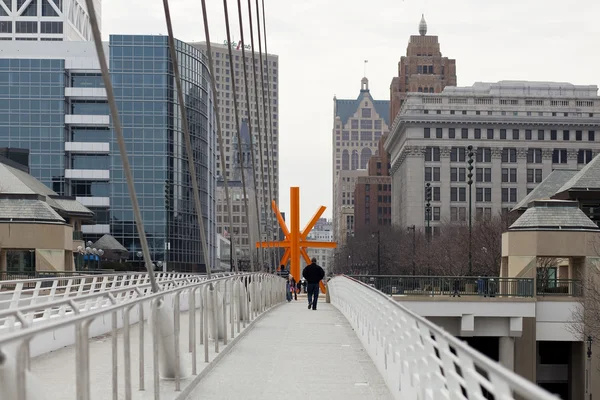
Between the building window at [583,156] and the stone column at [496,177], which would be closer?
the building window at [583,156]

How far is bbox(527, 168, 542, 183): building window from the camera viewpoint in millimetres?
146125

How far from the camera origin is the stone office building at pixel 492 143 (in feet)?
474

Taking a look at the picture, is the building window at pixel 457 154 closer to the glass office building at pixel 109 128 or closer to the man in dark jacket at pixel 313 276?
the glass office building at pixel 109 128

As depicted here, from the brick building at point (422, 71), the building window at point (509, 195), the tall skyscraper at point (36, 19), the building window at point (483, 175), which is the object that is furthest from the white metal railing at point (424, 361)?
the brick building at point (422, 71)

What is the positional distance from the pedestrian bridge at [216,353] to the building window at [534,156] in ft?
421

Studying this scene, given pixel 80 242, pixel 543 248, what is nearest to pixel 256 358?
pixel 543 248

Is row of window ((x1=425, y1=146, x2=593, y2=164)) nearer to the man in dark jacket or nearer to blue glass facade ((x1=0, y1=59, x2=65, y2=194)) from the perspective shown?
blue glass facade ((x1=0, y1=59, x2=65, y2=194))

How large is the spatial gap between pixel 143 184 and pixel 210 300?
85451mm

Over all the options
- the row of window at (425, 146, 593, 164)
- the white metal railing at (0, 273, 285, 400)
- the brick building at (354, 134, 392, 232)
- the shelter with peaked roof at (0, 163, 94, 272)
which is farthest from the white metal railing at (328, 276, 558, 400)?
the brick building at (354, 134, 392, 232)

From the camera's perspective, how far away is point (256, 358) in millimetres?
15961

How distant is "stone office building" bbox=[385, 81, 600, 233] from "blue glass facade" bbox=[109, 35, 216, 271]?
5080 centimetres

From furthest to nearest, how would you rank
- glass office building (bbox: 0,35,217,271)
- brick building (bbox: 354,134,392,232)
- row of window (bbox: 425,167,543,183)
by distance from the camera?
brick building (bbox: 354,134,392,232), row of window (bbox: 425,167,543,183), glass office building (bbox: 0,35,217,271)

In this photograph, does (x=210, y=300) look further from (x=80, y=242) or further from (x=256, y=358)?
(x=80, y=242)

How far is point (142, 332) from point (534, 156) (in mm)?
142623
